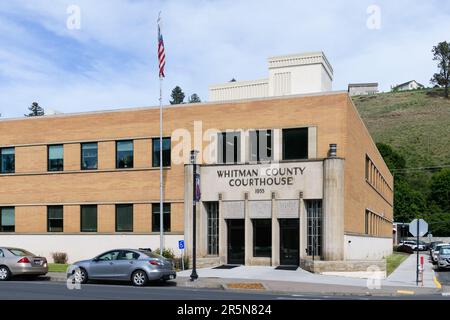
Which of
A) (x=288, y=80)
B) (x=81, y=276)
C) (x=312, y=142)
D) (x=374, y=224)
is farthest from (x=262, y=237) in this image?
(x=374, y=224)

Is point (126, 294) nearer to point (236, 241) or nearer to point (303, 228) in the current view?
point (303, 228)

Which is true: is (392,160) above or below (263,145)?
above

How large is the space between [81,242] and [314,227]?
14.8m

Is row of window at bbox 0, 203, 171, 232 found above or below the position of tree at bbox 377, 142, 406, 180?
below

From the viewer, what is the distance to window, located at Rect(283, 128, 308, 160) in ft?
106

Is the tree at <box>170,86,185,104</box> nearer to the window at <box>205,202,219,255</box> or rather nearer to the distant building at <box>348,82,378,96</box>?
the distant building at <box>348,82,378,96</box>

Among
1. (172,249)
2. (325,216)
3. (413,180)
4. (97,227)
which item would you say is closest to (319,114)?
(325,216)

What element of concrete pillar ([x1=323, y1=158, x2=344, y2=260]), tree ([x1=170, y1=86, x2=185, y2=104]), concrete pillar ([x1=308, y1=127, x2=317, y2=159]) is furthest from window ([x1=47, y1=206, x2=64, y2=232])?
tree ([x1=170, y1=86, x2=185, y2=104])

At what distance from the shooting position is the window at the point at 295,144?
106ft

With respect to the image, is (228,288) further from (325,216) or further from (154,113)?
(154,113)

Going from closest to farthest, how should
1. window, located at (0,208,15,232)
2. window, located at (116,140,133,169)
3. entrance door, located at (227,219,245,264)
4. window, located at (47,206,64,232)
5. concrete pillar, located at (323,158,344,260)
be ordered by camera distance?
concrete pillar, located at (323,158,344,260) < entrance door, located at (227,219,245,264) < window, located at (116,140,133,169) < window, located at (47,206,64,232) < window, located at (0,208,15,232)

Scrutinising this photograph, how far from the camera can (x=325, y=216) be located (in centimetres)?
3052

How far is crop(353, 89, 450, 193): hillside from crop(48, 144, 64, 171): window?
87.6 metres

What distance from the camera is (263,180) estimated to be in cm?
3234
